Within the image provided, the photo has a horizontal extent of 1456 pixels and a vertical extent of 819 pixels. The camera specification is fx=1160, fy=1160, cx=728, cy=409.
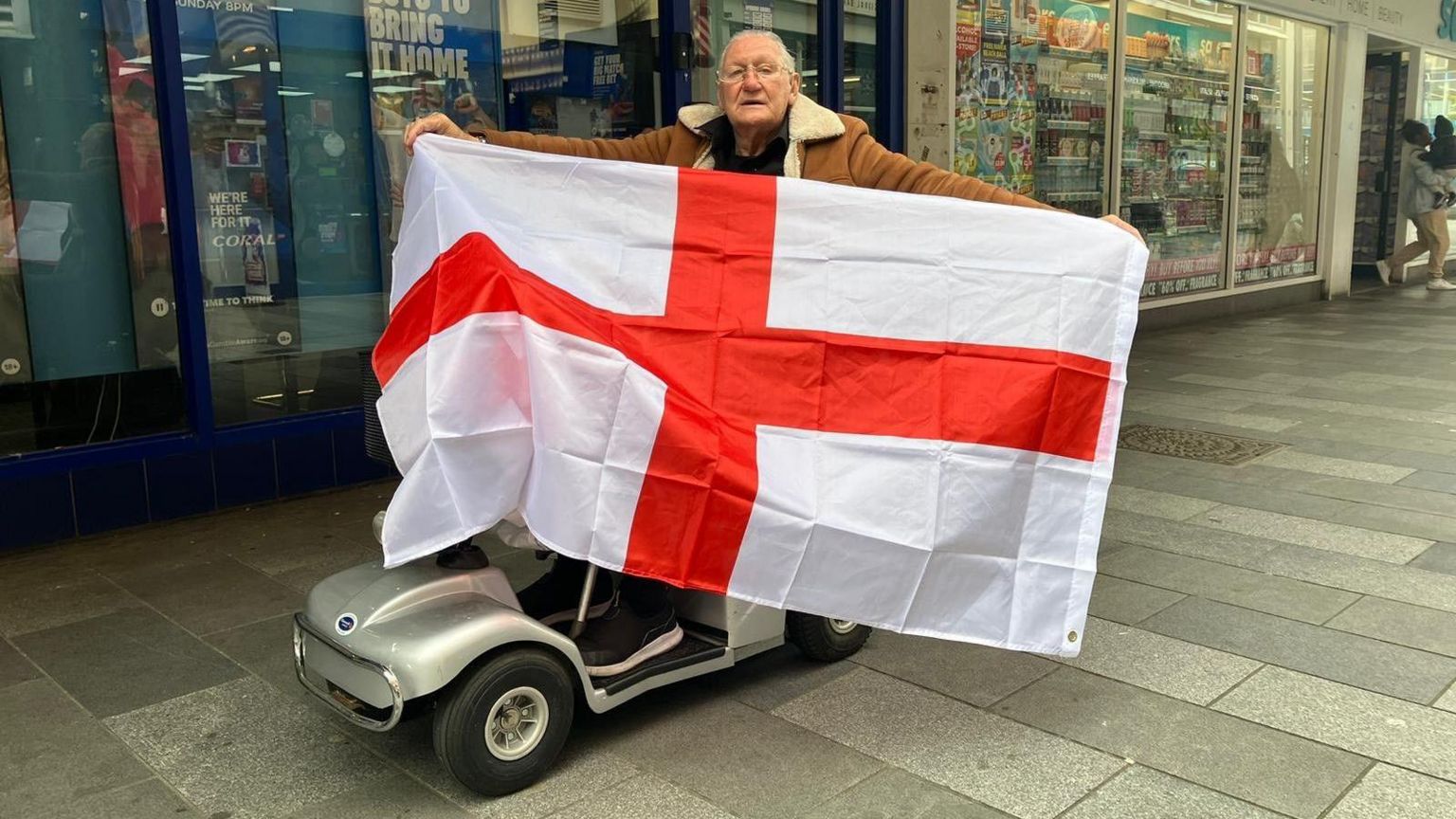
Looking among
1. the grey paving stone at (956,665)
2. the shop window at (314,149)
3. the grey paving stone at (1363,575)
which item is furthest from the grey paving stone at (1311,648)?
the shop window at (314,149)

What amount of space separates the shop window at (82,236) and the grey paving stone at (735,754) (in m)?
3.66

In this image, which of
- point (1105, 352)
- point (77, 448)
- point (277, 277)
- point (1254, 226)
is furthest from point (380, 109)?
point (1254, 226)

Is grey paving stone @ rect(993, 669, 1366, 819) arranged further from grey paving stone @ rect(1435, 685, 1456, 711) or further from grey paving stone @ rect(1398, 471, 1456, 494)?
grey paving stone @ rect(1398, 471, 1456, 494)

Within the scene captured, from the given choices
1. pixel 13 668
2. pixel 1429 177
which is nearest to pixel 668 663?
pixel 13 668

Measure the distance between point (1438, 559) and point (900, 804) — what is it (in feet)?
10.6

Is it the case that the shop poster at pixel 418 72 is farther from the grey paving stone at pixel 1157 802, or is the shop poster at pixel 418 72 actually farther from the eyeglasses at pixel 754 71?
the grey paving stone at pixel 1157 802

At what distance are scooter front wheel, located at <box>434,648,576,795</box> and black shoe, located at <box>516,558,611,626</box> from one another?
0.42 m

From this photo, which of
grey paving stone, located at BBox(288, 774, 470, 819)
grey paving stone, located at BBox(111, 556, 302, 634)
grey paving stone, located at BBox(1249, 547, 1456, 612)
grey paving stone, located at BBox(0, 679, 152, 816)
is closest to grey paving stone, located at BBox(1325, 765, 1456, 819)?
grey paving stone, located at BBox(1249, 547, 1456, 612)

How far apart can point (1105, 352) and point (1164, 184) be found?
36.2 feet

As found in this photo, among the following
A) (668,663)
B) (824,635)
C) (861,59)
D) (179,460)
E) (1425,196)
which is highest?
(861,59)

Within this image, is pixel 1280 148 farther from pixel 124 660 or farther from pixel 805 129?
pixel 124 660

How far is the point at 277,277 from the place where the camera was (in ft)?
21.4

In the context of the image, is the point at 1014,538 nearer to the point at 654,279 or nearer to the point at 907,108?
the point at 654,279

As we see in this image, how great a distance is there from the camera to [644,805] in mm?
3098
